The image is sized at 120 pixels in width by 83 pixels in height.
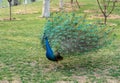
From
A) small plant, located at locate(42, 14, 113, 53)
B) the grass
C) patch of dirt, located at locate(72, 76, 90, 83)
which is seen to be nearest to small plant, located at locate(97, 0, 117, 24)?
the grass

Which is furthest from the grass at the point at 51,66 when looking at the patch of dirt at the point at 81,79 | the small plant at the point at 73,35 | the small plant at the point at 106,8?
the small plant at the point at 106,8

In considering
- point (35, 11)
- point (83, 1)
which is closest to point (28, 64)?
point (35, 11)

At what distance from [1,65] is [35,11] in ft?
60.0

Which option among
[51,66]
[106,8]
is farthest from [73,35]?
[106,8]

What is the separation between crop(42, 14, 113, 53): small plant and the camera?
8781mm

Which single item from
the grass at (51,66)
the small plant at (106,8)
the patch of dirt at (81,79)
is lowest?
the patch of dirt at (81,79)

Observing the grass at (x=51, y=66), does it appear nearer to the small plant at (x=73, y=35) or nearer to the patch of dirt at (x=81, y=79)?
the patch of dirt at (x=81, y=79)

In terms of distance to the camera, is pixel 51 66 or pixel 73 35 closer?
pixel 73 35

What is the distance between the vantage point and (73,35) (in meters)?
8.83

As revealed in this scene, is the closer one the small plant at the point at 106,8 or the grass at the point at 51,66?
the grass at the point at 51,66

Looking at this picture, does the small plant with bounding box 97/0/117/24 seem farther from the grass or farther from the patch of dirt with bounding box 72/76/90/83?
the patch of dirt with bounding box 72/76/90/83

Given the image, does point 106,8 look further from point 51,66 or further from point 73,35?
point 73,35

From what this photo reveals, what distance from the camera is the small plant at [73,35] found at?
878 cm

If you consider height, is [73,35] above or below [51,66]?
above
